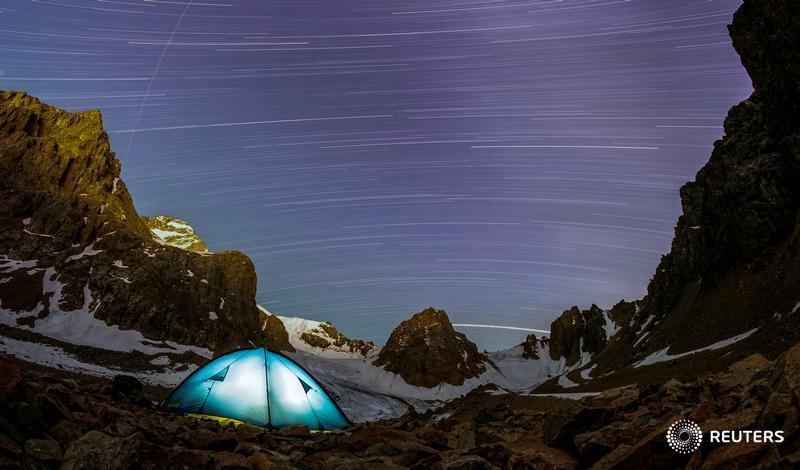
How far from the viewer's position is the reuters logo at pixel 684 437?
18.0ft

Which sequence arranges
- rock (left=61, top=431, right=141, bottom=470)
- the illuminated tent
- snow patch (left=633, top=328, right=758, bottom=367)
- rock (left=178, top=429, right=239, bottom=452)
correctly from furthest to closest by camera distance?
1. snow patch (left=633, top=328, right=758, bottom=367)
2. the illuminated tent
3. rock (left=178, top=429, right=239, bottom=452)
4. rock (left=61, top=431, right=141, bottom=470)

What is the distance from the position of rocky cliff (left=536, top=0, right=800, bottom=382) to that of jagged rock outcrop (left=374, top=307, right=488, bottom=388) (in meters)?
99.6

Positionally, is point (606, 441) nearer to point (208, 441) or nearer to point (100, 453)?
point (100, 453)

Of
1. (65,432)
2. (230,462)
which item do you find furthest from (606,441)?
(65,432)

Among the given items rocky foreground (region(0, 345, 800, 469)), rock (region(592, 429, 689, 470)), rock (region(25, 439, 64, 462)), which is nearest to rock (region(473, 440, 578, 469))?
rocky foreground (region(0, 345, 800, 469))

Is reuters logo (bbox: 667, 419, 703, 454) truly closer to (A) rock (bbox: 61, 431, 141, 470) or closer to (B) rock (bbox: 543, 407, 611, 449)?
(B) rock (bbox: 543, 407, 611, 449)

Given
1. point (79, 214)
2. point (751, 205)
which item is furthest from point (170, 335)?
point (751, 205)

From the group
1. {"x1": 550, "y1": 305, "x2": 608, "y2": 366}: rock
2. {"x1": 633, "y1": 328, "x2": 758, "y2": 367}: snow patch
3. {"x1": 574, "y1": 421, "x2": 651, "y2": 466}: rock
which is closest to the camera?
{"x1": 574, "y1": 421, "x2": 651, "y2": 466}: rock

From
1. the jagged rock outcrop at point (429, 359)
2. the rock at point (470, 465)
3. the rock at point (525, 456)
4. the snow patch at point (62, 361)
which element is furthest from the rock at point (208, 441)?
the jagged rock outcrop at point (429, 359)

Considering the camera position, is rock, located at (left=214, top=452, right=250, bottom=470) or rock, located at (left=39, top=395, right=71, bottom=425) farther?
rock, located at (left=39, top=395, right=71, bottom=425)

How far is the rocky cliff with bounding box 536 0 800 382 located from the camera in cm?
5200

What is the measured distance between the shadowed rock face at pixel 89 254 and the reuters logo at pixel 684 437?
10452 cm

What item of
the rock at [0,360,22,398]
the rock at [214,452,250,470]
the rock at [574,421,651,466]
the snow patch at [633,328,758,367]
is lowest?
the rock at [214,452,250,470]

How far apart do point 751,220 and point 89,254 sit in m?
125
